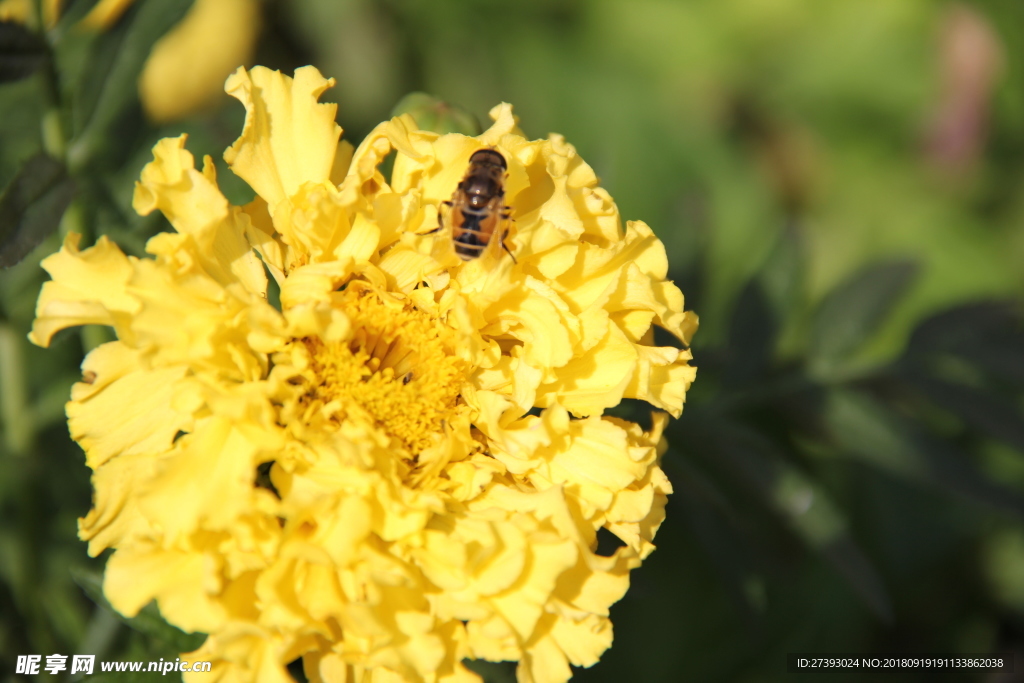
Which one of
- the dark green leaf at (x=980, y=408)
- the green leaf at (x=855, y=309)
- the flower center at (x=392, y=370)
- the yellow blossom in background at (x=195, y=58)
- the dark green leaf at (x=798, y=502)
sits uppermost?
the yellow blossom in background at (x=195, y=58)

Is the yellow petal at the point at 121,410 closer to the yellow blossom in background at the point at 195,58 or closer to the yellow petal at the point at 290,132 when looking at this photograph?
the yellow petal at the point at 290,132

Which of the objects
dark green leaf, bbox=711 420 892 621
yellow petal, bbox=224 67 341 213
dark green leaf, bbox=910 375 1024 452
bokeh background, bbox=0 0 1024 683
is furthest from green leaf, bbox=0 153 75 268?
dark green leaf, bbox=910 375 1024 452

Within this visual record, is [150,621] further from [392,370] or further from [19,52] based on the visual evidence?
[19,52]

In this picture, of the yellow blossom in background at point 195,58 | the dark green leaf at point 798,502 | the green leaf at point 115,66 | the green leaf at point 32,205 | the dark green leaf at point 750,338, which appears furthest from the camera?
the yellow blossom in background at point 195,58

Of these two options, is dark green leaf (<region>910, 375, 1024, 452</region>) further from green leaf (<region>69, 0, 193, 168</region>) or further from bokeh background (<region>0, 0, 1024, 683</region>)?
green leaf (<region>69, 0, 193, 168</region>)

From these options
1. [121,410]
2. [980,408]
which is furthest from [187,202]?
[980,408]

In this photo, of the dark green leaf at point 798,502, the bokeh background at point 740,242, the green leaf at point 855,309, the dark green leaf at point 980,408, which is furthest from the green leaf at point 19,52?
the dark green leaf at point 980,408
